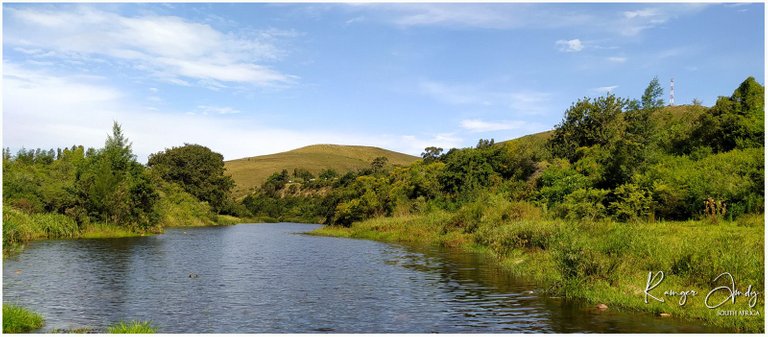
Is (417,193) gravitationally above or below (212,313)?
above

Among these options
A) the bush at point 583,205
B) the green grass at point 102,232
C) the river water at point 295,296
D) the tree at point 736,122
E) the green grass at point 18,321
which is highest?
the tree at point 736,122

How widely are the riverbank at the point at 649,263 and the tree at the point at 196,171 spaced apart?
112232 millimetres

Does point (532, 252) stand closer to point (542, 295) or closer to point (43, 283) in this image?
point (542, 295)

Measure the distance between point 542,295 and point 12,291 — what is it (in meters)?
21.9

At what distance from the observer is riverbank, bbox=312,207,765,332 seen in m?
19.2

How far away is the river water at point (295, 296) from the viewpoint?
1888 cm

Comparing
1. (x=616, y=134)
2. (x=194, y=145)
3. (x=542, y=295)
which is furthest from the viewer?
(x=194, y=145)

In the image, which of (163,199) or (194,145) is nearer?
(163,199)

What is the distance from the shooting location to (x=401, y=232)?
62.8 meters

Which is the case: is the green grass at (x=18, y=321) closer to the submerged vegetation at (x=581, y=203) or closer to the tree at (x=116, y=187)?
the submerged vegetation at (x=581, y=203)

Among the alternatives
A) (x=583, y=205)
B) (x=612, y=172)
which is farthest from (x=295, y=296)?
(x=612, y=172)

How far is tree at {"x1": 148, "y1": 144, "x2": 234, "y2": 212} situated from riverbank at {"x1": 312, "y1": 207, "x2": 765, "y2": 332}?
112 meters

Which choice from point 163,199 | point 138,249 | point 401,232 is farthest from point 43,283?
point 163,199
